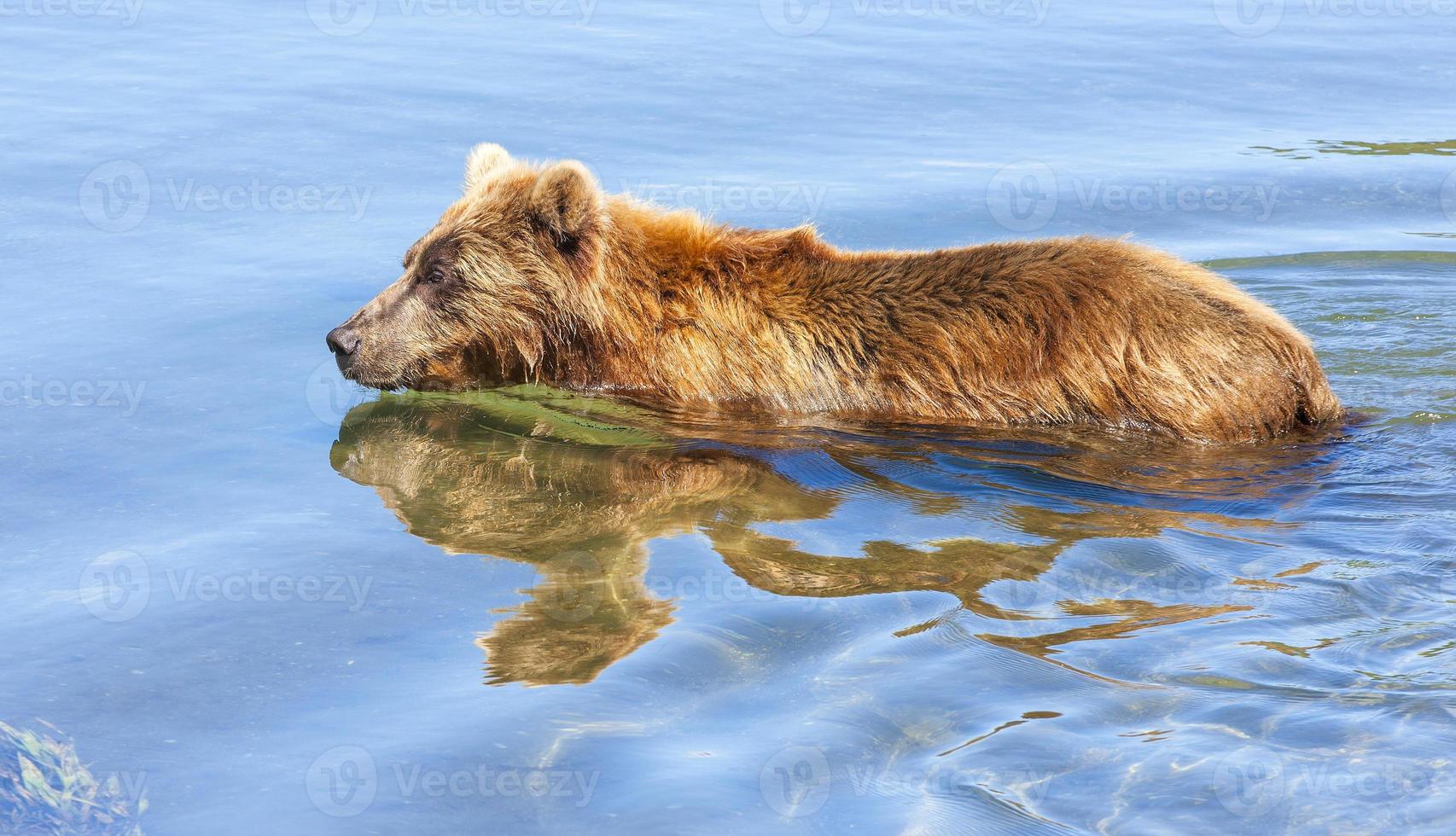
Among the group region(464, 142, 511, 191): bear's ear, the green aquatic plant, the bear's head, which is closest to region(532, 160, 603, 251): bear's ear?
the bear's head

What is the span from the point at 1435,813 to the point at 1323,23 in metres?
15.9

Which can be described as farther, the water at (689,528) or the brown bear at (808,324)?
the brown bear at (808,324)

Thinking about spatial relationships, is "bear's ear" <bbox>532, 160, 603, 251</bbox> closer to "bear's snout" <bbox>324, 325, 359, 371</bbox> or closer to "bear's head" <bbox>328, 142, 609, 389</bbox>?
"bear's head" <bbox>328, 142, 609, 389</bbox>

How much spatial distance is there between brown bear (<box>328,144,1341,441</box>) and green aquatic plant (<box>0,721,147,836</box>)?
394 centimetres

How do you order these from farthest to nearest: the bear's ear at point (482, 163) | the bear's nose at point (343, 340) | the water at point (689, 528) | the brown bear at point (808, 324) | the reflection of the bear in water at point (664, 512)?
1. the bear's ear at point (482, 163)
2. the bear's nose at point (343, 340)
3. the brown bear at point (808, 324)
4. the reflection of the bear in water at point (664, 512)
5. the water at point (689, 528)

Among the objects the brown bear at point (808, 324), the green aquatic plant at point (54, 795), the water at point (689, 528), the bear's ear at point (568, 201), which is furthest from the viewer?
the bear's ear at point (568, 201)

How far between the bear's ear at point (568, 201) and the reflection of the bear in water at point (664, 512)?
1109 millimetres

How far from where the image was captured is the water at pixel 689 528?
4.64m

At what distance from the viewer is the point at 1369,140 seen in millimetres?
13344

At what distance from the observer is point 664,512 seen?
686 cm

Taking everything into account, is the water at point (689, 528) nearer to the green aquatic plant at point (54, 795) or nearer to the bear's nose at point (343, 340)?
the green aquatic plant at point (54, 795)

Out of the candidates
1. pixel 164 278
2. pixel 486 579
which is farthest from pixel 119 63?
pixel 486 579

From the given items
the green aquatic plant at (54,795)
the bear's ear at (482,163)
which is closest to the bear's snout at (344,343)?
the bear's ear at (482,163)

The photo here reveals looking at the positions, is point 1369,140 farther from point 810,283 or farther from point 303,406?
point 303,406
